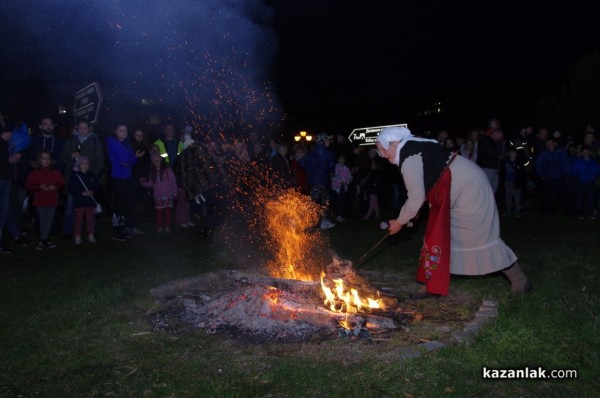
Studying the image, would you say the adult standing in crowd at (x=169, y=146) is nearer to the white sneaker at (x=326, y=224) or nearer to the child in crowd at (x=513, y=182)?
the white sneaker at (x=326, y=224)

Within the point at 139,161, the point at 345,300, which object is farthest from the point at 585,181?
the point at 139,161

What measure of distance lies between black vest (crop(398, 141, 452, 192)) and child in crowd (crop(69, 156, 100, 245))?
6.60m

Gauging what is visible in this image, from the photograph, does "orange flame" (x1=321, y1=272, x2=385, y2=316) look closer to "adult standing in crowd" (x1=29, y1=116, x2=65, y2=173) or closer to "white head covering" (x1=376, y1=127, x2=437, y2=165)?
"white head covering" (x1=376, y1=127, x2=437, y2=165)

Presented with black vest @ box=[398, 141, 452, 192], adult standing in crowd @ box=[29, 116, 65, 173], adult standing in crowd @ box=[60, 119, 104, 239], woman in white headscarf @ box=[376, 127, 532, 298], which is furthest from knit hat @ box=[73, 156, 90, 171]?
black vest @ box=[398, 141, 452, 192]

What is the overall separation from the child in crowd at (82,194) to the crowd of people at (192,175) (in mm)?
18

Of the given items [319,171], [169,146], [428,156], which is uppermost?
[169,146]

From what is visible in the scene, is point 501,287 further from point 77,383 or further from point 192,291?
point 77,383

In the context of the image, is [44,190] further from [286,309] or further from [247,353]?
[247,353]

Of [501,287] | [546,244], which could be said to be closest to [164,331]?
[501,287]

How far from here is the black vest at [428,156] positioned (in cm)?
568

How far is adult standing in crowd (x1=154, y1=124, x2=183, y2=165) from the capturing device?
1197cm

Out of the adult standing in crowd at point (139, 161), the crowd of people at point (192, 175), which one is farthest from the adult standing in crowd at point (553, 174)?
the adult standing in crowd at point (139, 161)

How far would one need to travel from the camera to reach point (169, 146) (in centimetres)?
1222

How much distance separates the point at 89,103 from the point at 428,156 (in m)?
9.22
